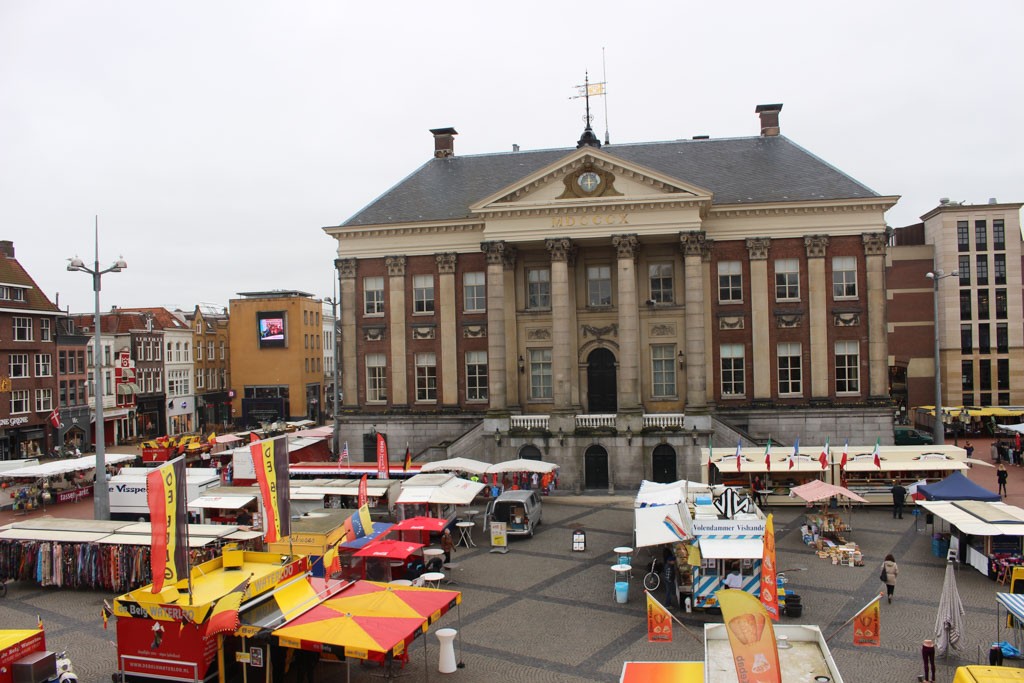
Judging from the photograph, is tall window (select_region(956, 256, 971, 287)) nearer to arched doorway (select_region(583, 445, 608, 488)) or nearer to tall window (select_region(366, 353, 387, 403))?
arched doorway (select_region(583, 445, 608, 488))

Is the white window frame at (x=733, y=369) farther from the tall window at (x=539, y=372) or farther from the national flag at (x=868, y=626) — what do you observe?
the national flag at (x=868, y=626)

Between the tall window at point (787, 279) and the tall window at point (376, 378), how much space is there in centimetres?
2321

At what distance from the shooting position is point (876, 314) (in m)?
44.1

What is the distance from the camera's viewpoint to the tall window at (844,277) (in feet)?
147

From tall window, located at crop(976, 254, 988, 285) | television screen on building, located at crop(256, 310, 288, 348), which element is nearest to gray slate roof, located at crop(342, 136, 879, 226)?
tall window, located at crop(976, 254, 988, 285)

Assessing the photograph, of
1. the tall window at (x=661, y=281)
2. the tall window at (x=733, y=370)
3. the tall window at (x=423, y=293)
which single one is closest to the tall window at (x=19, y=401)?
the tall window at (x=423, y=293)

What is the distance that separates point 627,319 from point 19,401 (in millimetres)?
45759

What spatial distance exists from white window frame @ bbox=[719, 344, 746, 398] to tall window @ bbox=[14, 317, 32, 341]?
50.0 metres

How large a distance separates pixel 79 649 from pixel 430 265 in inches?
1241

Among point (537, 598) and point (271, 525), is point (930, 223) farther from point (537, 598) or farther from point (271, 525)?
point (271, 525)

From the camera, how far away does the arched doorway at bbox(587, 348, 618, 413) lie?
46531 millimetres

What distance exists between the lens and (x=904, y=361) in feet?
228

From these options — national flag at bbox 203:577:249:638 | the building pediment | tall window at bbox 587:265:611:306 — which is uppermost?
the building pediment

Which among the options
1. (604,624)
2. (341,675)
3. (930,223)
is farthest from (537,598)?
(930,223)
